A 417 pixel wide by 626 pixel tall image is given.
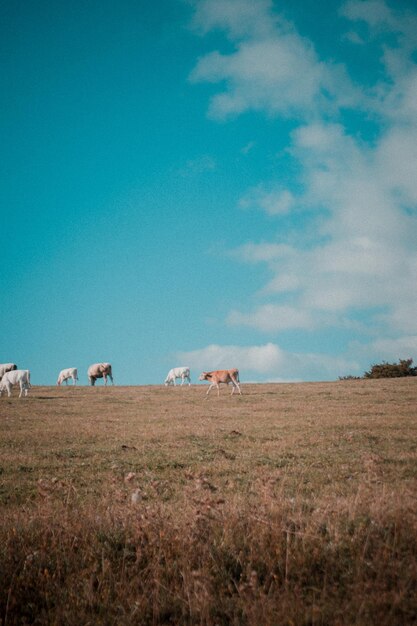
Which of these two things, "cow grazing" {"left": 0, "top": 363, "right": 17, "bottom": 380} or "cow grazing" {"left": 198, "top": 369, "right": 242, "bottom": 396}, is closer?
"cow grazing" {"left": 198, "top": 369, "right": 242, "bottom": 396}

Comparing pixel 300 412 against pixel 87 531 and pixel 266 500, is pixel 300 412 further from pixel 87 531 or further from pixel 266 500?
pixel 87 531

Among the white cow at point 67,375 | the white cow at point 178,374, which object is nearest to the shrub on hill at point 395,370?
the white cow at point 178,374

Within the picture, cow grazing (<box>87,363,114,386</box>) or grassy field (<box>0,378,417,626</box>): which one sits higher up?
cow grazing (<box>87,363,114,386</box>)

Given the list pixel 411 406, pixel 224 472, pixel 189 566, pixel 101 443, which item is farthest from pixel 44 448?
pixel 411 406

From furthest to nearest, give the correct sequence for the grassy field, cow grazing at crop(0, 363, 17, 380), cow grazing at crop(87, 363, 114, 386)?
cow grazing at crop(87, 363, 114, 386)
cow grazing at crop(0, 363, 17, 380)
the grassy field

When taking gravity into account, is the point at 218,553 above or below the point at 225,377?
below

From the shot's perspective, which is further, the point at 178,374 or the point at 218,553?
the point at 178,374

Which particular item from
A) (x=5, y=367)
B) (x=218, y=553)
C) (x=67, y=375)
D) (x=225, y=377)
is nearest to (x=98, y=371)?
(x=67, y=375)

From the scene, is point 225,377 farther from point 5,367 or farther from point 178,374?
point 5,367

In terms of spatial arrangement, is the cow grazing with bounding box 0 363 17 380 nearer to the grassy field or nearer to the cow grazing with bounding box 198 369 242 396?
the cow grazing with bounding box 198 369 242 396

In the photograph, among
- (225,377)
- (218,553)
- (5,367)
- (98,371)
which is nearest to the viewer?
(218,553)

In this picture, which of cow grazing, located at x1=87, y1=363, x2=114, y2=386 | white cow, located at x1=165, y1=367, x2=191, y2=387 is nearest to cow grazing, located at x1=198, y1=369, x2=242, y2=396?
white cow, located at x1=165, y1=367, x2=191, y2=387

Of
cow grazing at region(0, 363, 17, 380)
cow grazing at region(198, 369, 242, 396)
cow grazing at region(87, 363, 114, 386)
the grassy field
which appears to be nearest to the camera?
the grassy field

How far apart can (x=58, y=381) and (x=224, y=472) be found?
176 feet
